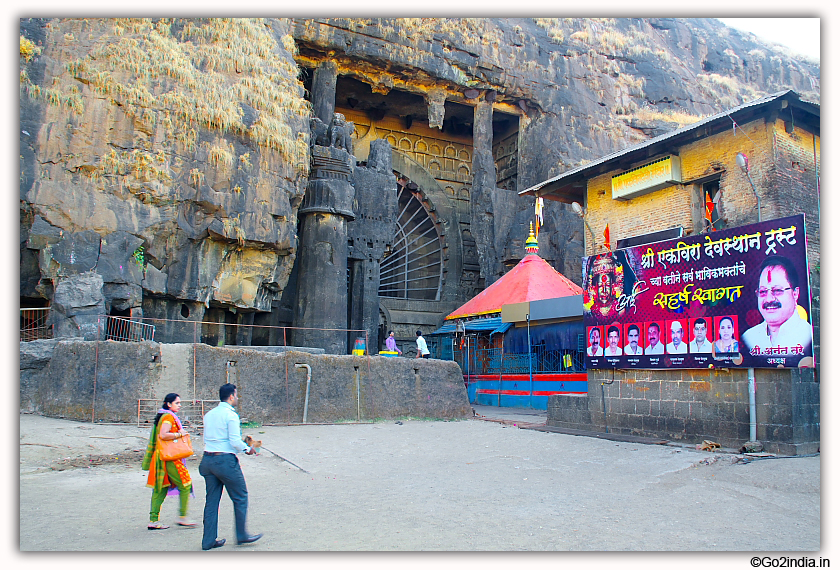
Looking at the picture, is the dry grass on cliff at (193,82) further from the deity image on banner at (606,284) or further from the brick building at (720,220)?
the deity image on banner at (606,284)

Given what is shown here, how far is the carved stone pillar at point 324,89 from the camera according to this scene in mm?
23016

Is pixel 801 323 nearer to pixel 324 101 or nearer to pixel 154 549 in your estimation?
pixel 154 549

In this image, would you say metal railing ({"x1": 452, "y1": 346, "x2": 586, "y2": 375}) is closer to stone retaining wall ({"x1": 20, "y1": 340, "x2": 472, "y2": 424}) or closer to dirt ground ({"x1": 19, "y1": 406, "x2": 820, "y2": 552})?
stone retaining wall ({"x1": 20, "y1": 340, "x2": 472, "y2": 424})

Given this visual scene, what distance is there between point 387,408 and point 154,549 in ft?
26.4

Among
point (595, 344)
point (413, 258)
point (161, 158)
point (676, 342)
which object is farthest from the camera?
point (413, 258)

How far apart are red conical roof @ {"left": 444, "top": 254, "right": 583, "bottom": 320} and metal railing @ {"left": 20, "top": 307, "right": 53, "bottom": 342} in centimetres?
1265

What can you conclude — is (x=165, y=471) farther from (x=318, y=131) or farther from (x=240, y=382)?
(x=318, y=131)

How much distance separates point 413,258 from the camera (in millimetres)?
27375

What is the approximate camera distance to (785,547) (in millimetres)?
5215

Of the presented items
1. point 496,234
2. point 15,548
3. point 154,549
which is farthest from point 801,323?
point 496,234

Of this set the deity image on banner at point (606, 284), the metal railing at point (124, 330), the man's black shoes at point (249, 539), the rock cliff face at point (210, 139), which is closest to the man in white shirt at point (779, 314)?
the deity image on banner at point (606, 284)

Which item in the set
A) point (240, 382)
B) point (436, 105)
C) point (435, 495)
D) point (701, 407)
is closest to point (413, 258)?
point (436, 105)

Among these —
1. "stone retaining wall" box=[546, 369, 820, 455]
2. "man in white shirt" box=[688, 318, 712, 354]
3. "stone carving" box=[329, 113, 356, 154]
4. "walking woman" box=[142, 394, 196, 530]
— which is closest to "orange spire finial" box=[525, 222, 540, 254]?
"stone carving" box=[329, 113, 356, 154]

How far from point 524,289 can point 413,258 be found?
297 inches
